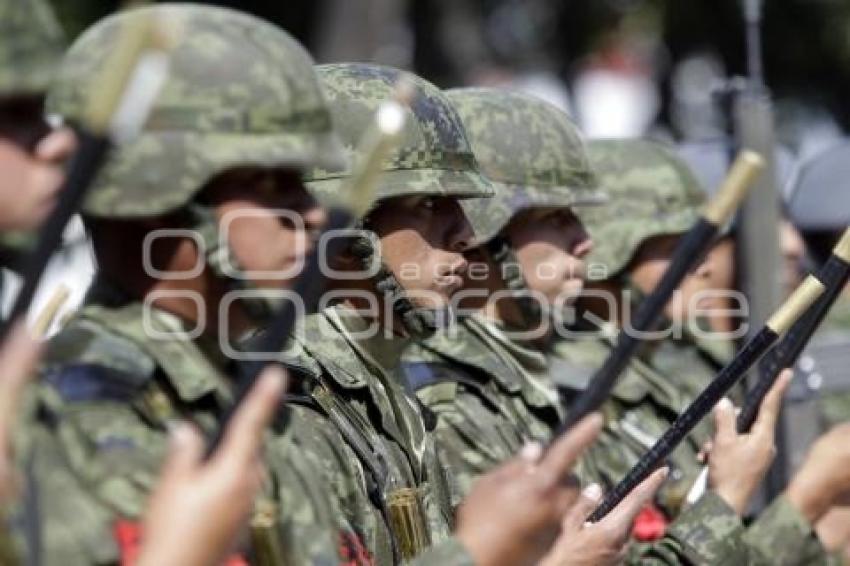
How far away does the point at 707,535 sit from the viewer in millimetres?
7891

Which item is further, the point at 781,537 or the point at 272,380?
the point at 781,537

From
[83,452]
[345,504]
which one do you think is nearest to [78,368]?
[83,452]

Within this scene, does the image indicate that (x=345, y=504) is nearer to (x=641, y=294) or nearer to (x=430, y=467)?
(x=430, y=467)

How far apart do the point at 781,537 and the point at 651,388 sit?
2203 millimetres

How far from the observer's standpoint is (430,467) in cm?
759

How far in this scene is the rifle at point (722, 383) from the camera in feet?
20.0

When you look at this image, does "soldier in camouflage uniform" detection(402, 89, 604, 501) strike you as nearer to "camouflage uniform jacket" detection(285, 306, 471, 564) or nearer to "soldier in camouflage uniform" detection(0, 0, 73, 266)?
"camouflage uniform jacket" detection(285, 306, 471, 564)

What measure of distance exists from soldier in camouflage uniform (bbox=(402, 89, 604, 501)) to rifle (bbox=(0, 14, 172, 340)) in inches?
127

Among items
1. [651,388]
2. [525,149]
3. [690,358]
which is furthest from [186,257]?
[690,358]

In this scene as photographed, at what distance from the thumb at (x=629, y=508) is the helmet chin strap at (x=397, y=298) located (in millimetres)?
884

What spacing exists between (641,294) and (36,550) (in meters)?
6.13

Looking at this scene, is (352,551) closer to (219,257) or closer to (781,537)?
(219,257)

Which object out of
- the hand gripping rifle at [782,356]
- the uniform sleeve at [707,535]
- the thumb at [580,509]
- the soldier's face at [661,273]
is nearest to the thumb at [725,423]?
the hand gripping rifle at [782,356]

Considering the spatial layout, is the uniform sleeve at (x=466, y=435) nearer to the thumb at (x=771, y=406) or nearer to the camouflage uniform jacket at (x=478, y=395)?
the camouflage uniform jacket at (x=478, y=395)
